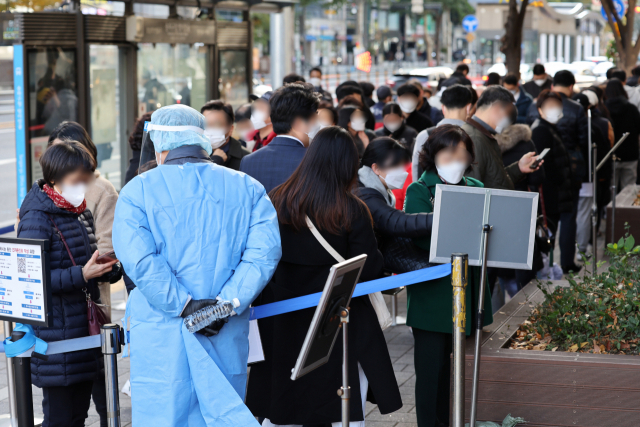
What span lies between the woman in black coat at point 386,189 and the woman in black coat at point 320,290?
0.29 metres

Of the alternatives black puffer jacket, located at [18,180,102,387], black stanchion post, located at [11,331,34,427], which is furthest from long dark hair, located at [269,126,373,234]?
black stanchion post, located at [11,331,34,427]

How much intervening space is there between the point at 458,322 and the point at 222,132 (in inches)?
128

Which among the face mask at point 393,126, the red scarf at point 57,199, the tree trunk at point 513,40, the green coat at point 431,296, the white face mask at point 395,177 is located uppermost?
the tree trunk at point 513,40

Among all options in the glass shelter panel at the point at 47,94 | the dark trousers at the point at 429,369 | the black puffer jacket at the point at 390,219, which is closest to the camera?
the black puffer jacket at the point at 390,219

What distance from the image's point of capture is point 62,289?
3.77 m

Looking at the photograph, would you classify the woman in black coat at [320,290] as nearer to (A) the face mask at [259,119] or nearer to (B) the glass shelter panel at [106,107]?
(A) the face mask at [259,119]

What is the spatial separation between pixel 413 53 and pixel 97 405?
80.1m

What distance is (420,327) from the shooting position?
4.32 m

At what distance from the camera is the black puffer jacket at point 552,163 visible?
24.9ft

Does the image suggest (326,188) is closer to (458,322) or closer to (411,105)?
(458,322)

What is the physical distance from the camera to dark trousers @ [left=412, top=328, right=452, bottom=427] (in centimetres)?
436

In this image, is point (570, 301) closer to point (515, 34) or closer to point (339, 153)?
point (339, 153)

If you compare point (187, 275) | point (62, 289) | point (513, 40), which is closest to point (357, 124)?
point (62, 289)

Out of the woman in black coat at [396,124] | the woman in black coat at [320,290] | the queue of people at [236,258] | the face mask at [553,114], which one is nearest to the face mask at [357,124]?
the woman in black coat at [396,124]
